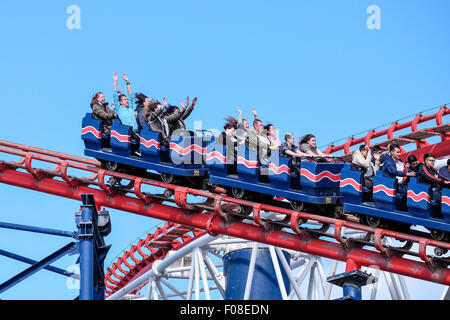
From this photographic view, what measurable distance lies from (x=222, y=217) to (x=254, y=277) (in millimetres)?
2180

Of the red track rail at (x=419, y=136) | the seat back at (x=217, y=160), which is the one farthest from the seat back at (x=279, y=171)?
the red track rail at (x=419, y=136)

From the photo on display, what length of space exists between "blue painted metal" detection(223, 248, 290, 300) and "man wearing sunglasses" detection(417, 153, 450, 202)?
3545mm

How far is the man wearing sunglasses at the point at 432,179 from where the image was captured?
10211 millimetres

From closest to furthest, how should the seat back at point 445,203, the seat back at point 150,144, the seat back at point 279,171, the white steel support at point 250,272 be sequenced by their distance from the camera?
the seat back at point 445,203 < the seat back at point 279,171 < the seat back at point 150,144 < the white steel support at point 250,272

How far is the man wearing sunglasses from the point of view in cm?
1021

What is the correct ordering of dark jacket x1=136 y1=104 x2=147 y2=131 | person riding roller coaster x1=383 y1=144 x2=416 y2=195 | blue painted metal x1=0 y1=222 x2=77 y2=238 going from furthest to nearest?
dark jacket x1=136 y1=104 x2=147 y2=131
person riding roller coaster x1=383 y1=144 x2=416 y2=195
blue painted metal x1=0 y1=222 x2=77 y2=238

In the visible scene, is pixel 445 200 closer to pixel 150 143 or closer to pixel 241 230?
pixel 241 230

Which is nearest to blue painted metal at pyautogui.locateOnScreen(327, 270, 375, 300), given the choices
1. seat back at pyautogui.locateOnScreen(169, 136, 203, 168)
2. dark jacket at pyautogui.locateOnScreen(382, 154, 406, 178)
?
dark jacket at pyautogui.locateOnScreen(382, 154, 406, 178)

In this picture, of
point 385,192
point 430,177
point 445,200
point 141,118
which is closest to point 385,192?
point 385,192

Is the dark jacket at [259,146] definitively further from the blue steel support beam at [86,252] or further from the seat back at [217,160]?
the blue steel support beam at [86,252]

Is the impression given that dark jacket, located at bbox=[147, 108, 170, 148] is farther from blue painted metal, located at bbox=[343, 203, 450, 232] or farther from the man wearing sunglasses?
the man wearing sunglasses

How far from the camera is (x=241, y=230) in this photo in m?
11.4
